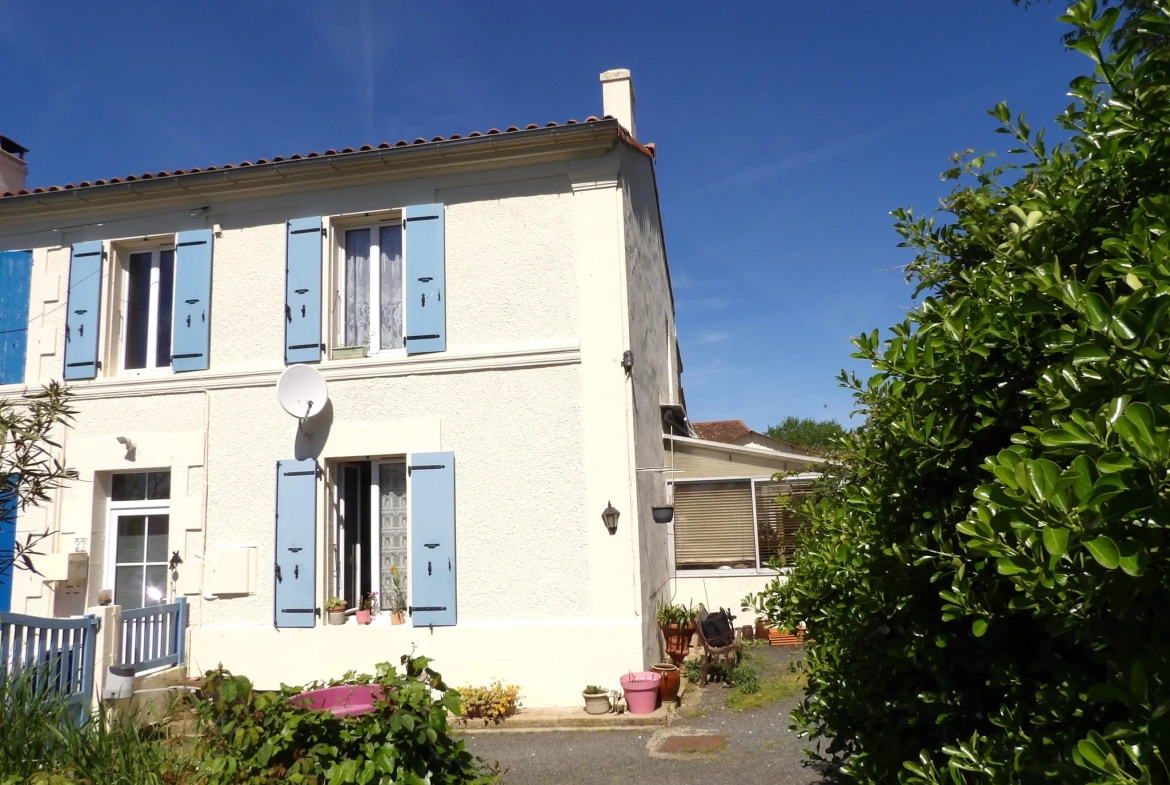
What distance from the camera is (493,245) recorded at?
841cm

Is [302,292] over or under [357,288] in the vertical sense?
under

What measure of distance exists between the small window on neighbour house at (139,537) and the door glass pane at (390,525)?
2321mm

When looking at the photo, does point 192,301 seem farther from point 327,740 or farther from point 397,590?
point 327,740

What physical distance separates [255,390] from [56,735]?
5.09m

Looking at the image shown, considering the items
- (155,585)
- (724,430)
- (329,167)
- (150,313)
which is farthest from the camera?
(724,430)

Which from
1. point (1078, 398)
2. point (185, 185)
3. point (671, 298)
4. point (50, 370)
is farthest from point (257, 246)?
point (1078, 398)

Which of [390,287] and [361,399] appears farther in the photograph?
[390,287]

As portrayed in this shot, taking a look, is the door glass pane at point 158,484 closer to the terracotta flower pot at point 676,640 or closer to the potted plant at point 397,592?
the potted plant at point 397,592

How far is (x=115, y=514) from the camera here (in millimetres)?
8844

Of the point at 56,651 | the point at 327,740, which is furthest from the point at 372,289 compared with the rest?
the point at 327,740

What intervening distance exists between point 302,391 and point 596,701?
13.5 ft

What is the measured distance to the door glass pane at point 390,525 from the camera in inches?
324

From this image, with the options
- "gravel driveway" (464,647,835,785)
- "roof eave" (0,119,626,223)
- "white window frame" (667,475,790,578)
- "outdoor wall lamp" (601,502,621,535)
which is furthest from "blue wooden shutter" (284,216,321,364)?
"white window frame" (667,475,790,578)

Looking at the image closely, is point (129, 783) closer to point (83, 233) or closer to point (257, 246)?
point (257, 246)
